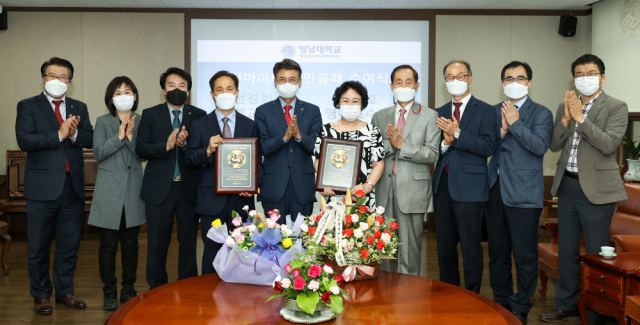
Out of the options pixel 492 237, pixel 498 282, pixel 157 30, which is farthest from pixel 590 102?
pixel 157 30

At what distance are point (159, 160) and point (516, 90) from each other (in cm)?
247

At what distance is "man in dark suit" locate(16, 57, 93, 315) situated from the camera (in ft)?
11.2

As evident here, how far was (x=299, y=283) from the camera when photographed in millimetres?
1579

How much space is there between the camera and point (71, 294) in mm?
3623

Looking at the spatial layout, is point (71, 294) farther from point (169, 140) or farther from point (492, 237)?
point (492, 237)

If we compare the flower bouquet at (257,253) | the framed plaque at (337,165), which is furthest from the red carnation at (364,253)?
the framed plaque at (337,165)

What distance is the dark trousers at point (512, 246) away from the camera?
3.22m

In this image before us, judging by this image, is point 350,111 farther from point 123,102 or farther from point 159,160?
point 123,102

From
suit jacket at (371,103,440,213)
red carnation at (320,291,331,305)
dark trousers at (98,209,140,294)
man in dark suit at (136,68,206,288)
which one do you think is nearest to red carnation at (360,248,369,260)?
red carnation at (320,291,331,305)

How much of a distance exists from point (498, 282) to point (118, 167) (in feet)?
9.02

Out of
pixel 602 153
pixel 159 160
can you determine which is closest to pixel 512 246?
pixel 602 153

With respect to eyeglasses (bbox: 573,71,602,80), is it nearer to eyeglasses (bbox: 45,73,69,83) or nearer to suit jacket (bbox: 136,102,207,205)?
suit jacket (bbox: 136,102,207,205)

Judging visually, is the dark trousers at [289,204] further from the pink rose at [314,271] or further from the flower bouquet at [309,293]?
the pink rose at [314,271]

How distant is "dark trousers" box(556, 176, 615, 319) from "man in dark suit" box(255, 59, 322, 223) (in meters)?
1.74
